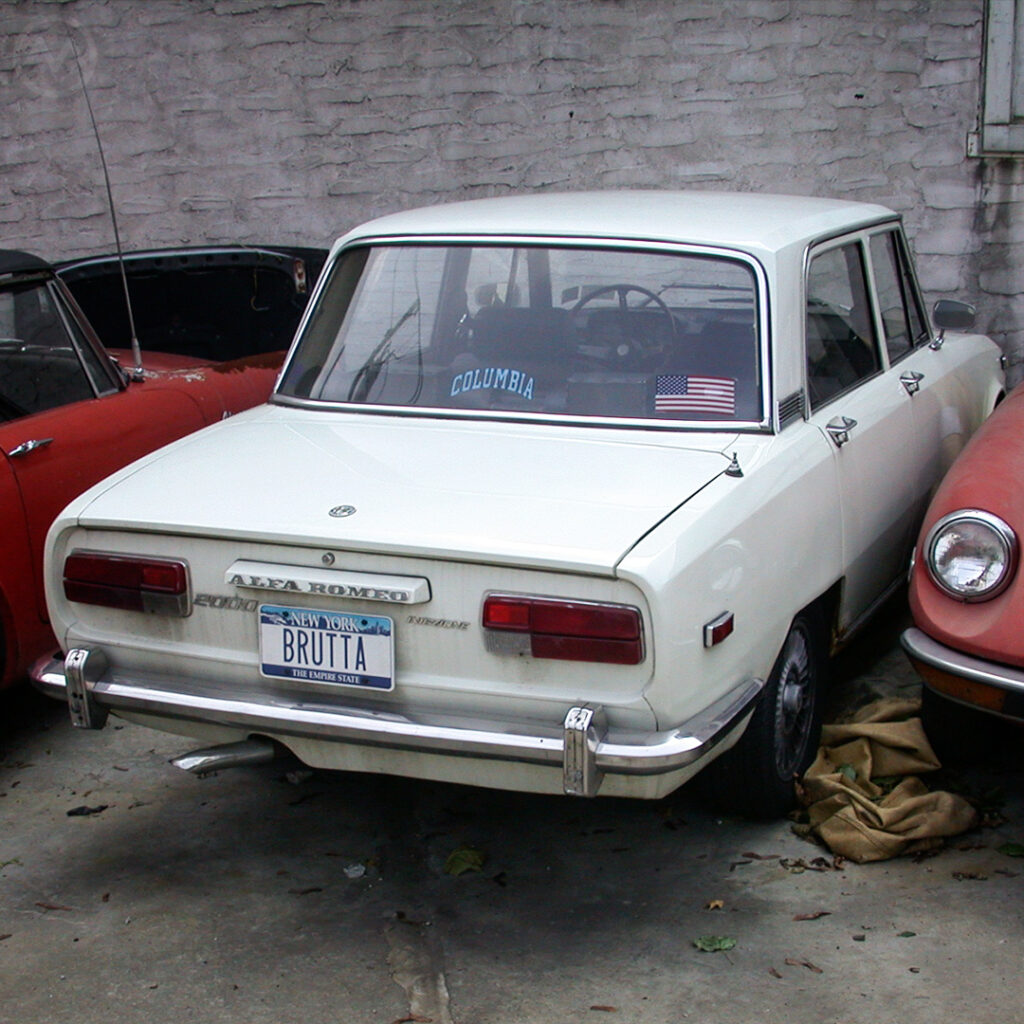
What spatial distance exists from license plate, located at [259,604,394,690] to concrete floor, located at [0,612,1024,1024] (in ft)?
2.17

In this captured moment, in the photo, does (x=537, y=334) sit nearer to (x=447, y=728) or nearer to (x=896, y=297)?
(x=447, y=728)

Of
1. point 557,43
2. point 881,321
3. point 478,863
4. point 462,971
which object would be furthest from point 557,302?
point 557,43

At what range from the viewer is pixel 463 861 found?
3.51m

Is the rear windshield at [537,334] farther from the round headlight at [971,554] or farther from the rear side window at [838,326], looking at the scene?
the round headlight at [971,554]

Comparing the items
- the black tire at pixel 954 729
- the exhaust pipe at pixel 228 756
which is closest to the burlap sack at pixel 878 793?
the black tire at pixel 954 729

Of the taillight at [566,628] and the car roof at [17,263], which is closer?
the taillight at [566,628]

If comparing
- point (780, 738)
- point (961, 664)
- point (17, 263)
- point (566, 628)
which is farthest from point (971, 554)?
point (17, 263)

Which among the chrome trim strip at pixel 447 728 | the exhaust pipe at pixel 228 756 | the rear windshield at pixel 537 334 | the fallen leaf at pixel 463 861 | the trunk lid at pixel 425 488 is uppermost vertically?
the rear windshield at pixel 537 334

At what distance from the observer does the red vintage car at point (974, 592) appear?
126 inches

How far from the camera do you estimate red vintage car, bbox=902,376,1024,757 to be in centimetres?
321

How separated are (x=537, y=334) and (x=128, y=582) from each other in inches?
52.1

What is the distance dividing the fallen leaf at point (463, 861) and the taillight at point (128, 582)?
98cm

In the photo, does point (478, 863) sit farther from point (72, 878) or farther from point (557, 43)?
point (557, 43)

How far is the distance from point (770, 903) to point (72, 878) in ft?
5.92
